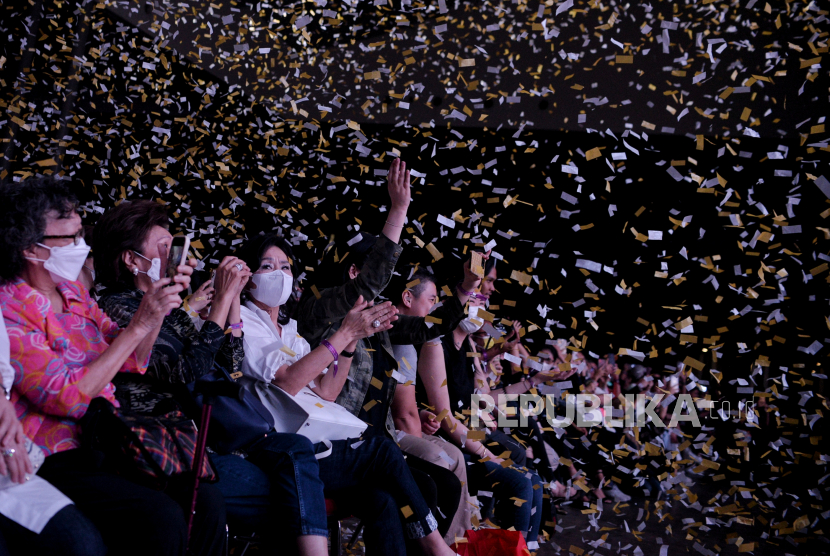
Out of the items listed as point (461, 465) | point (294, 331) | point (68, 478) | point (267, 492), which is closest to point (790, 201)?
point (461, 465)

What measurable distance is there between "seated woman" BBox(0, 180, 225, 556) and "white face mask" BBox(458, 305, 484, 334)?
1781 mm

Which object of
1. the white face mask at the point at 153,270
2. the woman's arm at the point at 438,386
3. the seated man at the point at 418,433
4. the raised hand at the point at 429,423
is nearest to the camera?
the white face mask at the point at 153,270

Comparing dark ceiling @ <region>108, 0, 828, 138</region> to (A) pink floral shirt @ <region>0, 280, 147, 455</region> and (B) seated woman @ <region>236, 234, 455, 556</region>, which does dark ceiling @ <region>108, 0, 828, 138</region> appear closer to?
(B) seated woman @ <region>236, 234, 455, 556</region>

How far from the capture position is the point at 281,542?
206cm

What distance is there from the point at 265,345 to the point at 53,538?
109 cm

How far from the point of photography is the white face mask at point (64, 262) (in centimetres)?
175

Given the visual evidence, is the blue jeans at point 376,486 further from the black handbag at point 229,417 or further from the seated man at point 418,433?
the seated man at point 418,433

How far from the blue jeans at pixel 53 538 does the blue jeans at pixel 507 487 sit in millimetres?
1988

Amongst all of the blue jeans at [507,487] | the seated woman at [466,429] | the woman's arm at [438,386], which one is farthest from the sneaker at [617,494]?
the woman's arm at [438,386]

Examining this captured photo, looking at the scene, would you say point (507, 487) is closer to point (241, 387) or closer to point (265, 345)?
point (265, 345)

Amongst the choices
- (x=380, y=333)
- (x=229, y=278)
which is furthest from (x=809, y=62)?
(x=229, y=278)

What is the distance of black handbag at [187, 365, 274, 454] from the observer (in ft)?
6.50

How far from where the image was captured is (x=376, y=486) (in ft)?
7.94

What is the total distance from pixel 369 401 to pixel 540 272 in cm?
485
